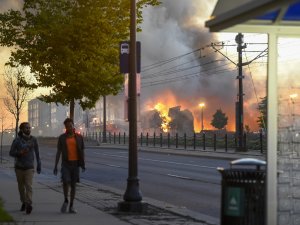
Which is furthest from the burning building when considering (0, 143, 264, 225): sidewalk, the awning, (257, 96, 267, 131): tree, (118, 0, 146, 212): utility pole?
the awning

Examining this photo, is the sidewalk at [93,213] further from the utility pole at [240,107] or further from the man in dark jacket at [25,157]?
the utility pole at [240,107]

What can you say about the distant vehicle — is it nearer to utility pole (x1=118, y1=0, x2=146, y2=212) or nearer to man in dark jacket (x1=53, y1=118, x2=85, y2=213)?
utility pole (x1=118, y1=0, x2=146, y2=212)

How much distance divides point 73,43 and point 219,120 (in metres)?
103

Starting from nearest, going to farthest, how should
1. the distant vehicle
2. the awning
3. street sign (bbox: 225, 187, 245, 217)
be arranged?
the awning < street sign (bbox: 225, 187, 245, 217) < the distant vehicle

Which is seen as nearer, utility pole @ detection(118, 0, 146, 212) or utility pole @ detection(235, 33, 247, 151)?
utility pole @ detection(118, 0, 146, 212)

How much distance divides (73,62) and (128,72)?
620cm

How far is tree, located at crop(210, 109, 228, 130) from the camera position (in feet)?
397

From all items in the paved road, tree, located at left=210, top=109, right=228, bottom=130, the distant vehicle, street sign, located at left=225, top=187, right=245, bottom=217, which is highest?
tree, located at left=210, top=109, right=228, bottom=130

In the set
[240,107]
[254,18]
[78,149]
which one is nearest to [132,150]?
[78,149]

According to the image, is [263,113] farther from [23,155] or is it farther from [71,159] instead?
[23,155]

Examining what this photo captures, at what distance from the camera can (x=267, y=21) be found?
248 inches

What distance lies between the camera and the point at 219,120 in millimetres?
120875

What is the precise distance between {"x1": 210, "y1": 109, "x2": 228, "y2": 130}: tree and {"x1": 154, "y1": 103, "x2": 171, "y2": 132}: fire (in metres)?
10.1

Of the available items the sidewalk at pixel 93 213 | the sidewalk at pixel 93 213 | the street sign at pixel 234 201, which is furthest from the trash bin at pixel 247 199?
the sidewalk at pixel 93 213
